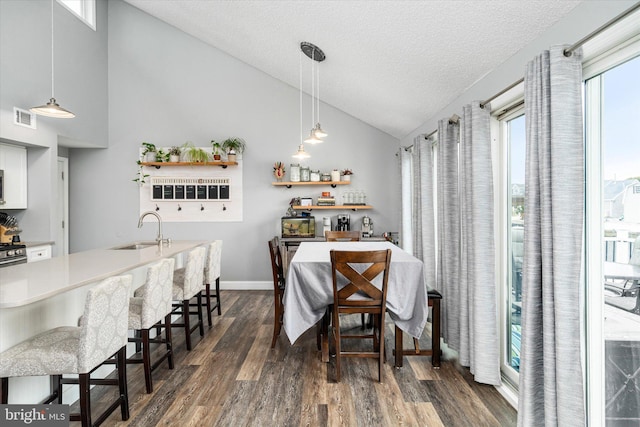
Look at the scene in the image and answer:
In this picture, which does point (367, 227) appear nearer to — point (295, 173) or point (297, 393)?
point (295, 173)

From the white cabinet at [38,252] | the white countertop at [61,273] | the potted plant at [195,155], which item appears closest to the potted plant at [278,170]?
the potted plant at [195,155]

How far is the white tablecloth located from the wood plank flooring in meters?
0.36

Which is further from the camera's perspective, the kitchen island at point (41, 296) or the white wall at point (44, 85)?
the white wall at point (44, 85)

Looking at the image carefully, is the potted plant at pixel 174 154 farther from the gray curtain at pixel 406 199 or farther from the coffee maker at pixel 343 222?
the gray curtain at pixel 406 199

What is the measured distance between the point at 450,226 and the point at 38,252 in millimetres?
4625

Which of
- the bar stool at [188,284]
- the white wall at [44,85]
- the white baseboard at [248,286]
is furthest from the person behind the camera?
the white baseboard at [248,286]

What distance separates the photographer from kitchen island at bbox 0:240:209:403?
1844 mm

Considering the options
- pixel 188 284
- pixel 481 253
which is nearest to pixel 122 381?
pixel 188 284

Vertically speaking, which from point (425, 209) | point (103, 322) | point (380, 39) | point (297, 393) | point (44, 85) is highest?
point (44, 85)

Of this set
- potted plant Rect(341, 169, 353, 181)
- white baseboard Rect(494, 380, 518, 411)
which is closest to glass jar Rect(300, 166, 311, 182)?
potted plant Rect(341, 169, 353, 181)

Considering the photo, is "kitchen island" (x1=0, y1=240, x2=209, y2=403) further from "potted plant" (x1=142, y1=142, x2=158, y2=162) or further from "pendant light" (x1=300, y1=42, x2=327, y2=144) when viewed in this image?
"potted plant" (x1=142, y1=142, x2=158, y2=162)

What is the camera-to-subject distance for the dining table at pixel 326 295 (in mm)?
2879

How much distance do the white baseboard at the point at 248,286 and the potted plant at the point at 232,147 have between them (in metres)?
1.96

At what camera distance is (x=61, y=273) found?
229cm
